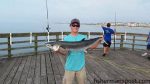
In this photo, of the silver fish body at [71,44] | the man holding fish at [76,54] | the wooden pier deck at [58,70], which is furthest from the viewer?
the wooden pier deck at [58,70]

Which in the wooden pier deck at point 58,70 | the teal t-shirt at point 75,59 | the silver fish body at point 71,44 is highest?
the silver fish body at point 71,44

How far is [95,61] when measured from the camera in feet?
38.9

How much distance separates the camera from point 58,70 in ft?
31.6

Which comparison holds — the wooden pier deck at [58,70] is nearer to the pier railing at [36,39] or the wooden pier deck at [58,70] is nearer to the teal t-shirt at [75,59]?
the pier railing at [36,39]

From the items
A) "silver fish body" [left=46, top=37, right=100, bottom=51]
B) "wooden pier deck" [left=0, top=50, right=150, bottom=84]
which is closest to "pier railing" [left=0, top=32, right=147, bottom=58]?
"wooden pier deck" [left=0, top=50, right=150, bottom=84]

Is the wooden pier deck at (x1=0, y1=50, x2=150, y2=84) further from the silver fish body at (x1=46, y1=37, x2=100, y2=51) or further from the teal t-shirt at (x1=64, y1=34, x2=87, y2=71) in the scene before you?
the silver fish body at (x1=46, y1=37, x2=100, y2=51)

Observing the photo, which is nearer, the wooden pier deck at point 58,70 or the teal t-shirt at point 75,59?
the teal t-shirt at point 75,59

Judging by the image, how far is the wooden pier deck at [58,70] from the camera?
828cm

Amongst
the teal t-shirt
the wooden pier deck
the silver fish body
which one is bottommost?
the wooden pier deck

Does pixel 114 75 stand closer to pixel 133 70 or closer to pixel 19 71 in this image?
pixel 133 70

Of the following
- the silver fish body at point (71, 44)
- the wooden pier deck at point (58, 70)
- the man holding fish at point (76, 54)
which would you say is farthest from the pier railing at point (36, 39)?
the silver fish body at point (71, 44)

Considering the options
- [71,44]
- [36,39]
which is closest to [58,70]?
[36,39]

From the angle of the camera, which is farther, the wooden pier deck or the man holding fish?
the wooden pier deck

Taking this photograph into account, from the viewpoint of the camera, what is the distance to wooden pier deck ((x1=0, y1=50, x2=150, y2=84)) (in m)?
8.28
